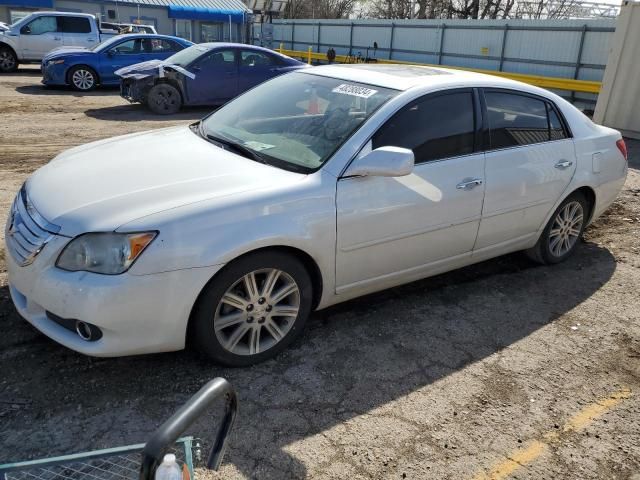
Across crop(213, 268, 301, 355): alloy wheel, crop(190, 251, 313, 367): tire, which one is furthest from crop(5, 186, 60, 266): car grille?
crop(213, 268, 301, 355): alloy wheel

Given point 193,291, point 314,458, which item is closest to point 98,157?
point 193,291

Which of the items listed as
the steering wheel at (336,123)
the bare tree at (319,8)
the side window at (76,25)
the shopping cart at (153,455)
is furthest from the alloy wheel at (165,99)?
the bare tree at (319,8)

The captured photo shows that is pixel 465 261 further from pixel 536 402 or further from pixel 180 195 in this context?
pixel 180 195

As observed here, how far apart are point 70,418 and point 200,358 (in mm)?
720

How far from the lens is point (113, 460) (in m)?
2.27

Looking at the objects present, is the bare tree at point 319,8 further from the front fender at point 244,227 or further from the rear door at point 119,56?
the front fender at point 244,227

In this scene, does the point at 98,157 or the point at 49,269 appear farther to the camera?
the point at 98,157

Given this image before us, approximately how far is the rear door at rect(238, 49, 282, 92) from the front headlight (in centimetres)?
975

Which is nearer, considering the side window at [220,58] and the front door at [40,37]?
the side window at [220,58]

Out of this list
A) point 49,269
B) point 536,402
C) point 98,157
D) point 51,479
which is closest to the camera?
point 51,479

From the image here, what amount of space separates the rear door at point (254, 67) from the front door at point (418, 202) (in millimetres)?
8847

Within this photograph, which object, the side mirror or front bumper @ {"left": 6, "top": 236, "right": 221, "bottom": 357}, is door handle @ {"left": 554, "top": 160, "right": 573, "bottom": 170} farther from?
front bumper @ {"left": 6, "top": 236, "right": 221, "bottom": 357}

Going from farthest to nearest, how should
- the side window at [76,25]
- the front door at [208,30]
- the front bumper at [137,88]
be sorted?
the front door at [208,30] → the side window at [76,25] → the front bumper at [137,88]

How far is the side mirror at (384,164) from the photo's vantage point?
10.1 ft
